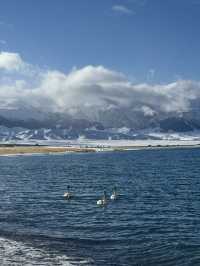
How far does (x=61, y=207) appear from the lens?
68.7 metres

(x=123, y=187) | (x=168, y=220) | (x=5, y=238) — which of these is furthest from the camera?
(x=123, y=187)

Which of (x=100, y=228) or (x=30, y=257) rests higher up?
(x=100, y=228)

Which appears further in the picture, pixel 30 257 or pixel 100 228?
pixel 100 228

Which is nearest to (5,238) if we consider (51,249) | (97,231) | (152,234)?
(51,249)

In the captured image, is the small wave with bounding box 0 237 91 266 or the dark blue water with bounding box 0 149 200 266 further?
the dark blue water with bounding box 0 149 200 266

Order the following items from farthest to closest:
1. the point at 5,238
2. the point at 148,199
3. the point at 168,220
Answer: the point at 148,199, the point at 168,220, the point at 5,238

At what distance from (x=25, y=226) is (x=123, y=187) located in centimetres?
4297

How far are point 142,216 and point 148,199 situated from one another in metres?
15.5

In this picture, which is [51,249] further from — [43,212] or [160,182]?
[160,182]

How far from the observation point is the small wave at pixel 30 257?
38.2 m

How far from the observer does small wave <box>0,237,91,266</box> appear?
3816 centimetres

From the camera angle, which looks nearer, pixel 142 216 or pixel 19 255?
pixel 19 255

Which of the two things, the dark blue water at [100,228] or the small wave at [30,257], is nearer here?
the small wave at [30,257]

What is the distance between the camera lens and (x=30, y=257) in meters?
39.9
